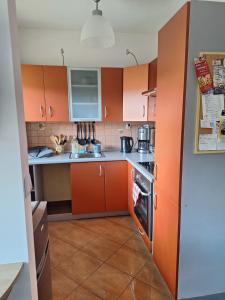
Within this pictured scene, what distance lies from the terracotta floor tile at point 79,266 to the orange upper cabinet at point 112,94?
1.74 meters

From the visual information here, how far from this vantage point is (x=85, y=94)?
2.78 meters

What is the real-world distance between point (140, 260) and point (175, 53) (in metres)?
1.84

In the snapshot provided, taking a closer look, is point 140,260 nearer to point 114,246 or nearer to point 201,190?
point 114,246

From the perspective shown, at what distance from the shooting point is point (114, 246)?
86.5 inches

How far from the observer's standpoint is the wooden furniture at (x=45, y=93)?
2580mm

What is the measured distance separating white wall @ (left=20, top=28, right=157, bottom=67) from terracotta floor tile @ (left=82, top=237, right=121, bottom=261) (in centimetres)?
238

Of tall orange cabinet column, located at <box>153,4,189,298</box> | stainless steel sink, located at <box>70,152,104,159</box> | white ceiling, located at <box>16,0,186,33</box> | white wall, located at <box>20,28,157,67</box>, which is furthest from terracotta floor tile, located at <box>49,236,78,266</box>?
white ceiling, located at <box>16,0,186,33</box>

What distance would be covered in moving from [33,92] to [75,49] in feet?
2.93

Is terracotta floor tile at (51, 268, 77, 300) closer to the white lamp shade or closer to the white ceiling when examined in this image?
the white lamp shade

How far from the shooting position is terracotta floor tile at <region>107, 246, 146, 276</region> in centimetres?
186

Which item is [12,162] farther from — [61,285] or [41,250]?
[61,285]

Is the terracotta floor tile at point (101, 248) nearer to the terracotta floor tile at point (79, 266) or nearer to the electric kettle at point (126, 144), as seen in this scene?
the terracotta floor tile at point (79, 266)

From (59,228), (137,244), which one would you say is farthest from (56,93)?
(137,244)

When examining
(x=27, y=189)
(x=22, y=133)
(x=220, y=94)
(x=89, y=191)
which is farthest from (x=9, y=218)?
(x=89, y=191)
